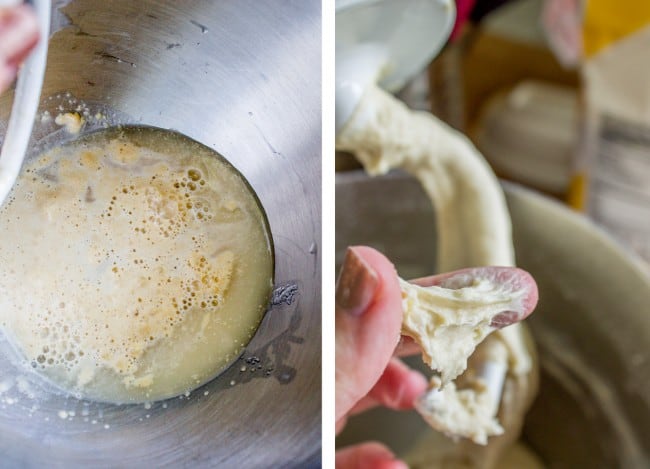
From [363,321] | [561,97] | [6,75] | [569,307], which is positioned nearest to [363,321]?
[363,321]

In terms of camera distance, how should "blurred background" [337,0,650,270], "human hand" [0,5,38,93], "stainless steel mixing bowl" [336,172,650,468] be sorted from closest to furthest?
"human hand" [0,5,38,93] → "stainless steel mixing bowl" [336,172,650,468] → "blurred background" [337,0,650,270]

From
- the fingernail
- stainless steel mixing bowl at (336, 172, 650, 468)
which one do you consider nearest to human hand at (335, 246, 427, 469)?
the fingernail

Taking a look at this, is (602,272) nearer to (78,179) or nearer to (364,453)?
(364,453)

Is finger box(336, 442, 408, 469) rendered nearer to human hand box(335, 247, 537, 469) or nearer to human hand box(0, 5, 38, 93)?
human hand box(335, 247, 537, 469)

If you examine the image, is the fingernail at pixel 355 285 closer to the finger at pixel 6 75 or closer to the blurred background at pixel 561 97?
the finger at pixel 6 75

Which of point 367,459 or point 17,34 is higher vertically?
point 17,34

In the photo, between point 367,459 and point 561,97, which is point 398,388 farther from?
point 561,97
